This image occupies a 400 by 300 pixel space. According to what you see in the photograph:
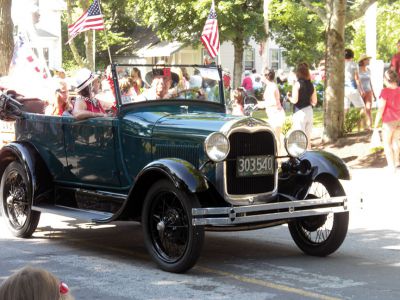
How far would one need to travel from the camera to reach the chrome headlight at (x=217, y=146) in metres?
7.59

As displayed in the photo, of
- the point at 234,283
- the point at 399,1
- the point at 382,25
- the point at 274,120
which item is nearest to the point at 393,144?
the point at 274,120

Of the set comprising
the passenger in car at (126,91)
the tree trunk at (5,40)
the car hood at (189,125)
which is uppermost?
the tree trunk at (5,40)

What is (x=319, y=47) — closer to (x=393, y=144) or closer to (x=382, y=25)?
(x=382, y=25)

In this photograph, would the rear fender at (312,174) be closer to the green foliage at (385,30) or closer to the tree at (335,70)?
the tree at (335,70)

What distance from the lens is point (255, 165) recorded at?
8.03 metres

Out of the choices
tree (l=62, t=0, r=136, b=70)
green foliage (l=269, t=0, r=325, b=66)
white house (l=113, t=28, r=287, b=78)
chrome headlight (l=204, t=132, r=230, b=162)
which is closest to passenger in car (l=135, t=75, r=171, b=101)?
chrome headlight (l=204, t=132, r=230, b=162)

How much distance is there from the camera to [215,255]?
27.9 ft

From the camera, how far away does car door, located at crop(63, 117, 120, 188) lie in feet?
28.6

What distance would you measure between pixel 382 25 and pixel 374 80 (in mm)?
29314

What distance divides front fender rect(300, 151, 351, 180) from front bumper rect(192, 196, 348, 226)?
0.77ft

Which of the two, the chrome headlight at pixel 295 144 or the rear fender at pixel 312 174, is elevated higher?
the chrome headlight at pixel 295 144

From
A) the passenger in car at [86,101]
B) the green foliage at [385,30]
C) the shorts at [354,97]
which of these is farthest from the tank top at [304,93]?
the green foliage at [385,30]

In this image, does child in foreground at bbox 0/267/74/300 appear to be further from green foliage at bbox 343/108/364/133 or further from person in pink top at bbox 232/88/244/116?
green foliage at bbox 343/108/364/133

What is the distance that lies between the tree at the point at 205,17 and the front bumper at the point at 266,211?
30.1 m
